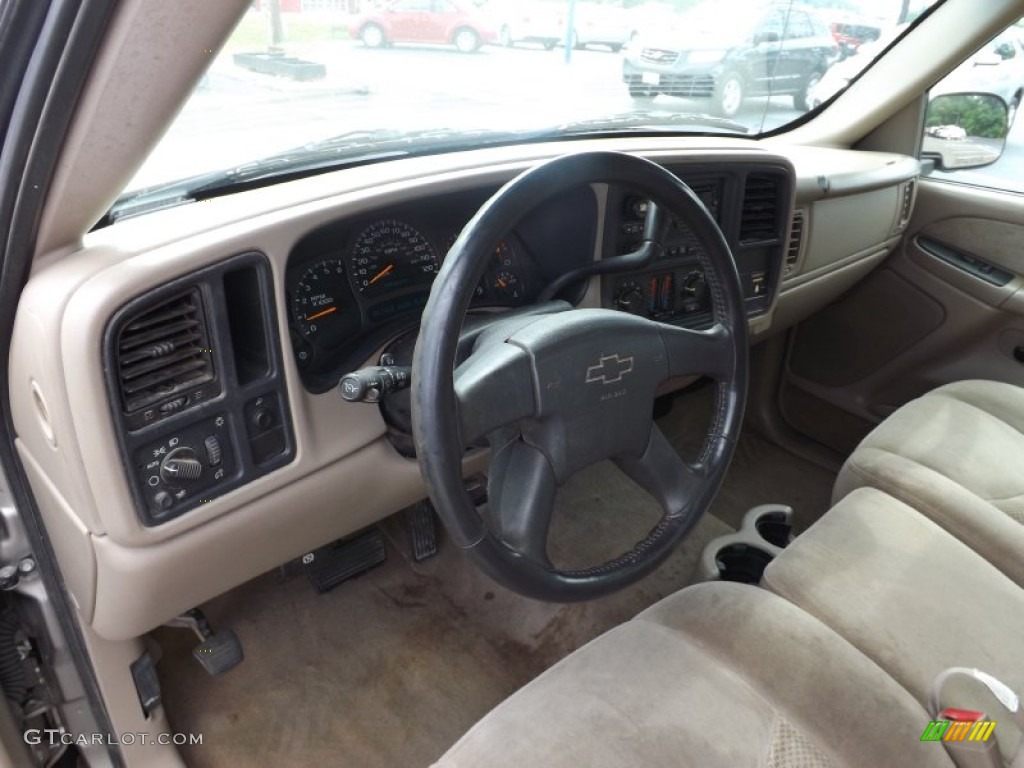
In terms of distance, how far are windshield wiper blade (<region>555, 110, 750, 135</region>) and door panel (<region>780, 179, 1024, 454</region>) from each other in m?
0.73

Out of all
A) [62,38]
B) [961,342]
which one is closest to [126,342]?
[62,38]

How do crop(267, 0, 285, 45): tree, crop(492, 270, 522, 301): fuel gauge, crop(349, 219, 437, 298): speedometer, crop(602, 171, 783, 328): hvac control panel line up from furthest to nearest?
crop(602, 171, 783, 328): hvac control panel, crop(492, 270, 522, 301): fuel gauge, crop(349, 219, 437, 298): speedometer, crop(267, 0, 285, 45): tree

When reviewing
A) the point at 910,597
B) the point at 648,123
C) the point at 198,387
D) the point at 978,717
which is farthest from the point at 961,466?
the point at 198,387

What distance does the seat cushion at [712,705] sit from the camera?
966 mm


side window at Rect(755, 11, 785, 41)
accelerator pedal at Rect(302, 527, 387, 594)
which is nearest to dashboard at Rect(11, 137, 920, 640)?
accelerator pedal at Rect(302, 527, 387, 594)

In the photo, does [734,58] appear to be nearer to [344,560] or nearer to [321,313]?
[321,313]

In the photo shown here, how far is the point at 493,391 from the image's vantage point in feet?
3.01

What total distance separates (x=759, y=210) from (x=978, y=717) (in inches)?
46.8

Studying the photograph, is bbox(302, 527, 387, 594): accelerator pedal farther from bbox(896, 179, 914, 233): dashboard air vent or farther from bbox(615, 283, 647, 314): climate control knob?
bbox(896, 179, 914, 233): dashboard air vent

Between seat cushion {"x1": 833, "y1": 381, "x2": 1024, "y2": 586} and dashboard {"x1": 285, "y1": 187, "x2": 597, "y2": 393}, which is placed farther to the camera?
seat cushion {"x1": 833, "y1": 381, "x2": 1024, "y2": 586}

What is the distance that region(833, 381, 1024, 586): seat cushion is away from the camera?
1382 millimetres

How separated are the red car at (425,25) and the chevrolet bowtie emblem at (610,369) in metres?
0.72

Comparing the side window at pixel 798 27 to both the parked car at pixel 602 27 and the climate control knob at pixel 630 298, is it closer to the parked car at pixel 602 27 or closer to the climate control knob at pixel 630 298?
the parked car at pixel 602 27

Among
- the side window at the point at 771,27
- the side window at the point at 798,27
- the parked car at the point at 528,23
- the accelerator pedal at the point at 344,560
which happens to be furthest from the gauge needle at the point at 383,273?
the side window at the point at 798,27
